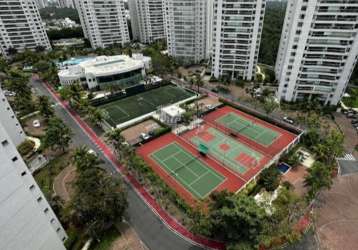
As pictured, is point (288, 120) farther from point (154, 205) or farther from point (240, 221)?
point (154, 205)

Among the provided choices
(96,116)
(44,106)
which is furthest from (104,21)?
(96,116)

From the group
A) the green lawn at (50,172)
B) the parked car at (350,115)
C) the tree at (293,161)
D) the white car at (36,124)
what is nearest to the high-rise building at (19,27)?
the white car at (36,124)

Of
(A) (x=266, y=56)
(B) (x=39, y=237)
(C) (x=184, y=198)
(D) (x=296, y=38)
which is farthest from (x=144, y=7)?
(B) (x=39, y=237)

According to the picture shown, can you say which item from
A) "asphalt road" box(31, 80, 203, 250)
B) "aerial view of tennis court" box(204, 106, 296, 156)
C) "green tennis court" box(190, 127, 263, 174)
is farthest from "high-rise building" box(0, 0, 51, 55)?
"asphalt road" box(31, 80, 203, 250)

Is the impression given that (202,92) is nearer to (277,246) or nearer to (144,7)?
(277,246)

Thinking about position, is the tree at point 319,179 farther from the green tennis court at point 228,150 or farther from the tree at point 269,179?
the green tennis court at point 228,150

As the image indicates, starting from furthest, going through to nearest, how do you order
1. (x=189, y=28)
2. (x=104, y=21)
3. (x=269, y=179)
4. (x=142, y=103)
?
(x=104, y=21) → (x=189, y=28) → (x=142, y=103) → (x=269, y=179)

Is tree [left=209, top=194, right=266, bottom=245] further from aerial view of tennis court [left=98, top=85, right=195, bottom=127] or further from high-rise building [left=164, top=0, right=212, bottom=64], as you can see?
high-rise building [left=164, top=0, right=212, bottom=64]
